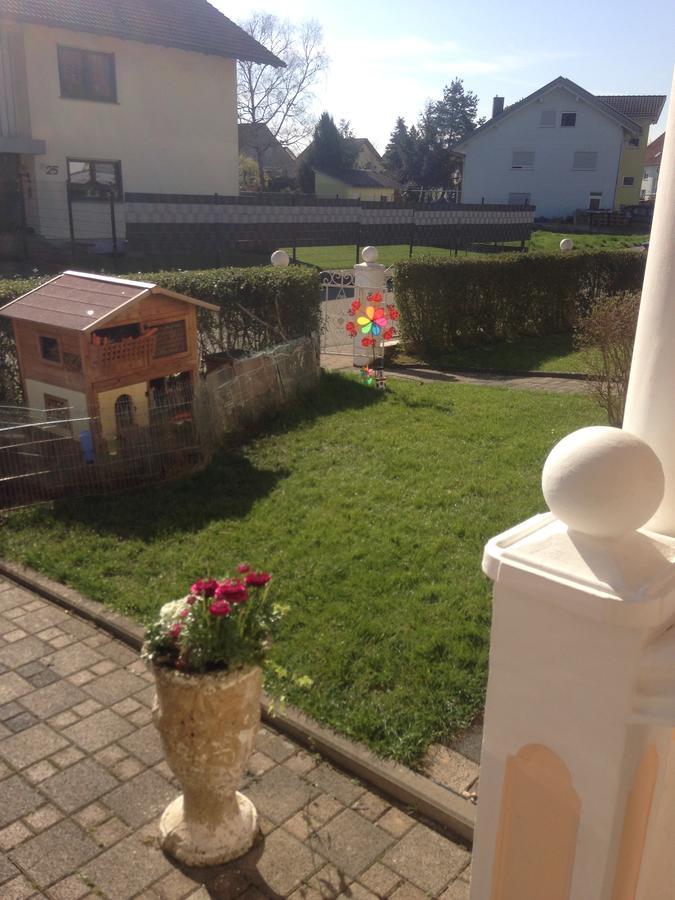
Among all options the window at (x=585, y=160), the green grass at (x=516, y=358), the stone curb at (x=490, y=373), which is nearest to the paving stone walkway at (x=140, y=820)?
the stone curb at (x=490, y=373)

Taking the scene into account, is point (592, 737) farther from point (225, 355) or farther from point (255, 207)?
point (255, 207)

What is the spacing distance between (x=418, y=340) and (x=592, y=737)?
43.6ft

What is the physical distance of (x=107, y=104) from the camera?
25719 millimetres

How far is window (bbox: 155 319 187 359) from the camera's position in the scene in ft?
27.9

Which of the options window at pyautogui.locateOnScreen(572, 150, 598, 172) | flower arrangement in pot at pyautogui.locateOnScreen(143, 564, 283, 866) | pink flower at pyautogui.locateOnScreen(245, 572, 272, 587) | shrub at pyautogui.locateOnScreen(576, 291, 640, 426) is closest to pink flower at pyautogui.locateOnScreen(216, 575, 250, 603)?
flower arrangement in pot at pyautogui.locateOnScreen(143, 564, 283, 866)

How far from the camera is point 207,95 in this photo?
28.2m

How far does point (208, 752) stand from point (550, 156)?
167ft

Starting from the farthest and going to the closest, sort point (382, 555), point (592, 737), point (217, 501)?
point (217, 501) → point (382, 555) → point (592, 737)

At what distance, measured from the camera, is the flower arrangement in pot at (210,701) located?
3.56m

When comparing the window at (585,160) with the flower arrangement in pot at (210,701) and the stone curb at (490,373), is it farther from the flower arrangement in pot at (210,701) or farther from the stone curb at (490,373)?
the flower arrangement in pot at (210,701)

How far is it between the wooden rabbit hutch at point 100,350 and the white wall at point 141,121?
733 inches

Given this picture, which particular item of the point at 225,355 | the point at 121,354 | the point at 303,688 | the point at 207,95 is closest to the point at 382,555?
the point at 303,688

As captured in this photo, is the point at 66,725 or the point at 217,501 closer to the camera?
the point at 66,725

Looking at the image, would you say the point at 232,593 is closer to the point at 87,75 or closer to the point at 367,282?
the point at 367,282
